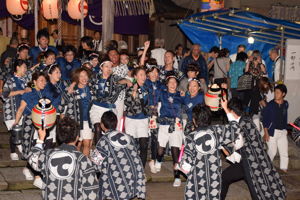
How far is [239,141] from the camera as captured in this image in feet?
19.4

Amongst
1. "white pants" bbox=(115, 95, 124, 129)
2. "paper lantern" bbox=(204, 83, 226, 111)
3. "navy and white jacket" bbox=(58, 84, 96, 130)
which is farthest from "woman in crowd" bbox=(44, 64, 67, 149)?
"paper lantern" bbox=(204, 83, 226, 111)

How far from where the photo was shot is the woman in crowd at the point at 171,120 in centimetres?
780

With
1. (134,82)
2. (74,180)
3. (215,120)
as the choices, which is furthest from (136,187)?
(215,120)

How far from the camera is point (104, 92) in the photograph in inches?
306

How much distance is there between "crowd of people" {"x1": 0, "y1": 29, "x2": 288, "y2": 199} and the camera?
4.96m

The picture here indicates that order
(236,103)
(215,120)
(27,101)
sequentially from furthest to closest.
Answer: (215,120), (27,101), (236,103)

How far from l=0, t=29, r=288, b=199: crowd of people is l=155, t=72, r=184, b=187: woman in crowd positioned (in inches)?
0.7

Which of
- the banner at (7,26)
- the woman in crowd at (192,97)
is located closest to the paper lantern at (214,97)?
the woman in crowd at (192,97)

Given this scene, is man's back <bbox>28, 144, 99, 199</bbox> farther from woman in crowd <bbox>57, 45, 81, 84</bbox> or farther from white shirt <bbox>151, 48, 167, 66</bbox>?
white shirt <bbox>151, 48, 167, 66</bbox>

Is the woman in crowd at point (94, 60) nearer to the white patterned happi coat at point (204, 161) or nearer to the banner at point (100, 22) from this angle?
the white patterned happi coat at point (204, 161)

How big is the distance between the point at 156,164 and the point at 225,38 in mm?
6204

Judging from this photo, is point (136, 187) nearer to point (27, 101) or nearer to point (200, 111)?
point (200, 111)

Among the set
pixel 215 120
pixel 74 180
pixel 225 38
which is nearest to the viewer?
pixel 74 180

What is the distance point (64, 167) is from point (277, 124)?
5863 mm
